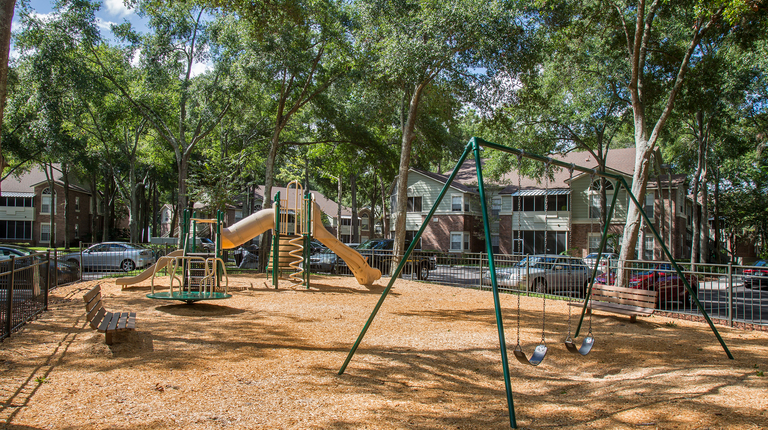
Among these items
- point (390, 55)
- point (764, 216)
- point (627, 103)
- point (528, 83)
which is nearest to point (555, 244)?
point (627, 103)

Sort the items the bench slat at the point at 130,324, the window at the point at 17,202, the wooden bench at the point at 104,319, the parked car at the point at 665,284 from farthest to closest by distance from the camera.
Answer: the window at the point at 17,202 < the parked car at the point at 665,284 < the bench slat at the point at 130,324 < the wooden bench at the point at 104,319

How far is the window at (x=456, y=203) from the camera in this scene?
37.7m

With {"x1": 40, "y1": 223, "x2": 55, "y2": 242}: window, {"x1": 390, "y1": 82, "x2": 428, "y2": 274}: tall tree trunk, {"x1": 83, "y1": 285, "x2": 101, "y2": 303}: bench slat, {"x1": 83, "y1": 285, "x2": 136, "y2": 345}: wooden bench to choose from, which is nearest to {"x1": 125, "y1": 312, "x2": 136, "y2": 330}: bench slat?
{"x1": 83, "y1": 285, "x2": 136, "y2": 345}: wooden bench

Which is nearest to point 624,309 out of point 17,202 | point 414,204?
point 414,204

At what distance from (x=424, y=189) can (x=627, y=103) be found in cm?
1773

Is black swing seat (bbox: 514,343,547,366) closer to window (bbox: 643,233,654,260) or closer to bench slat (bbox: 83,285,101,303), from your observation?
bench slat (bbox: 83,285,101,303)

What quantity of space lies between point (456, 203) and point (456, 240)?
2.94m

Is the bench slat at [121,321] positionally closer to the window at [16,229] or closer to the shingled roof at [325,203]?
the window at [16,229]

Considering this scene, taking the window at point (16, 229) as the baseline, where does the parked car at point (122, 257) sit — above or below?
below

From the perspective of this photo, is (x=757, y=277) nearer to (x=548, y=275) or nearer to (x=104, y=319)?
(x=548, y=275)

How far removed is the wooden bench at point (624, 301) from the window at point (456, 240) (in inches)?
1058

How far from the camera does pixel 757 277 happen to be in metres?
8.68

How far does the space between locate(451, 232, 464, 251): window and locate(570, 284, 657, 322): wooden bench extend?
26885 millimetres

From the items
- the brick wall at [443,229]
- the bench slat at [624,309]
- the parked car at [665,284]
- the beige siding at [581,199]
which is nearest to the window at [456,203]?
the brick wall at [443,229]
